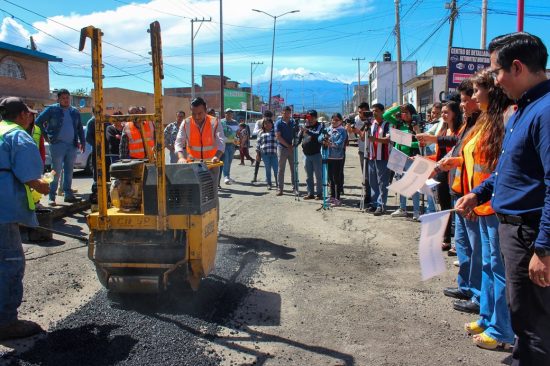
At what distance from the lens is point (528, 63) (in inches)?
96.8

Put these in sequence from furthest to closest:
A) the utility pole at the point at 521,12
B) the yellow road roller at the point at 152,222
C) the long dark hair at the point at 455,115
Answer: the utility pole at the point at 521,12 < the long dark hair at the point at 455,115 < the yellow road roller at the point at 152,222

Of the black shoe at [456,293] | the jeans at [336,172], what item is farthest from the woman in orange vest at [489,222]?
the jeans at [336,172]

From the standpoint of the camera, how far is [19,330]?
3.57 m

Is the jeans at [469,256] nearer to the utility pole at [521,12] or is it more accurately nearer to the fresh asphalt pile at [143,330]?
the fresh asphalt pile at [143,330]

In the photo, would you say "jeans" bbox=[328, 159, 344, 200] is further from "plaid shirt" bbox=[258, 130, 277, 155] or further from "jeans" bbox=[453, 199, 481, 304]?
"jeans" bbox=[453, 199, 481, 304]

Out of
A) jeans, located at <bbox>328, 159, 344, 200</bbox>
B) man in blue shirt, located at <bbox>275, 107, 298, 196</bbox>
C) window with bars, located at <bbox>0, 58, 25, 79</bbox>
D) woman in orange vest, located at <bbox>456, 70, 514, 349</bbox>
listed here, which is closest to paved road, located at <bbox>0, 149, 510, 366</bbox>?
woman in orange vest, located at <bbox>456, 70, 514, 349</bbox>

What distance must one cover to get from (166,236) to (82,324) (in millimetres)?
989

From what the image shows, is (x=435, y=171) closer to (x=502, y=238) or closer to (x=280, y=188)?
(x=502, y=238)

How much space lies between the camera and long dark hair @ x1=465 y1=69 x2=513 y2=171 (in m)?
3.53

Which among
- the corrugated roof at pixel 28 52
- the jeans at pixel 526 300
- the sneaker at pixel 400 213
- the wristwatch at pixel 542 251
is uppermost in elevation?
the corrugated roof at pixel 28 52

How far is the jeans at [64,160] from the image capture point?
27.3 ft

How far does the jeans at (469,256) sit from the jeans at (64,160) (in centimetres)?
696

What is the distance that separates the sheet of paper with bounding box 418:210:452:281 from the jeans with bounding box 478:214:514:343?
0.45 metres

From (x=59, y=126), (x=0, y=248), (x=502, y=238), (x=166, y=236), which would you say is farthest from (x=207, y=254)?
(x=59, y=126)
